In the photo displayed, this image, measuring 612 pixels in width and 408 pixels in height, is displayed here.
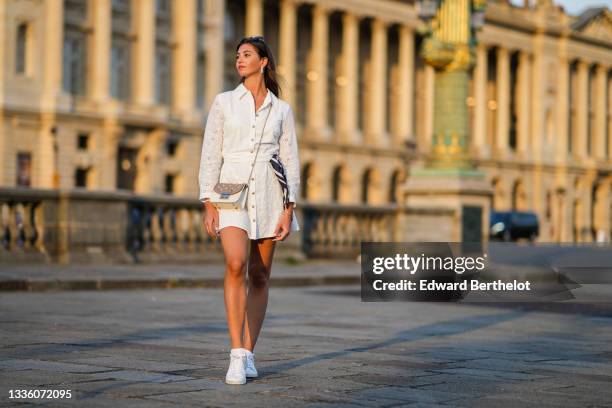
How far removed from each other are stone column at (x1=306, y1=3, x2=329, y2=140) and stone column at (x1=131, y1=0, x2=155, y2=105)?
16.1m

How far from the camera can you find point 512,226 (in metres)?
71.9

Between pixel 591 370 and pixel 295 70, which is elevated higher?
pixel 295 70

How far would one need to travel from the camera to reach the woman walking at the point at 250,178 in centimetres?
824

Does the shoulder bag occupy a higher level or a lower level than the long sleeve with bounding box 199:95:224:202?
lower

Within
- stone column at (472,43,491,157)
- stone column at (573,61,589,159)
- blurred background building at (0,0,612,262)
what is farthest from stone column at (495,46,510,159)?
stone column at (573,61,589,159)

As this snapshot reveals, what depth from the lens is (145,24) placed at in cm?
6756

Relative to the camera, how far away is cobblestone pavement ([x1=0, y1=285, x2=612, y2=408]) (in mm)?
7711

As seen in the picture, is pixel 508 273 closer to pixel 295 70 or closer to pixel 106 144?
pixel 106 144

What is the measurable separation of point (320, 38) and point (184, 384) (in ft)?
245

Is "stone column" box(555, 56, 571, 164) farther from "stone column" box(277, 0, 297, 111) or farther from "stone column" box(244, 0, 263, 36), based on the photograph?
"stone column" box(244, 0, 263, 36)

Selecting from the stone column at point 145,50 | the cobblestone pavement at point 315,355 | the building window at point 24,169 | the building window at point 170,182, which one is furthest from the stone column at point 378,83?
the cobblestone pavement at point 315,355

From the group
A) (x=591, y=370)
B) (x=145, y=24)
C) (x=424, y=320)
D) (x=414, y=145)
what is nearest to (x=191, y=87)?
(x=145, y=24)

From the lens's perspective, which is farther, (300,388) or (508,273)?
(508,273)

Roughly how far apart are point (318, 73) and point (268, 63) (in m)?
73.8
